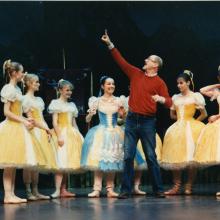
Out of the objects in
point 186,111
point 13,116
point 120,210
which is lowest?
point 120,210

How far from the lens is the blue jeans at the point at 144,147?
4688 millimetres

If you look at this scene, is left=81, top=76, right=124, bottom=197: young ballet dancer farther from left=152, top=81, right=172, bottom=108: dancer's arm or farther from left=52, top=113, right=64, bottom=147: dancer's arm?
left=152, top=81, right=172, bottom=108: dancer's arm

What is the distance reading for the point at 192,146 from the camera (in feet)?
16.7

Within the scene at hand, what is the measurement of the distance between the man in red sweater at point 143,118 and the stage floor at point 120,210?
421 millimetres

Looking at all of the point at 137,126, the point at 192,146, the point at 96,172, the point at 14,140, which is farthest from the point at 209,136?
the point at 14,140

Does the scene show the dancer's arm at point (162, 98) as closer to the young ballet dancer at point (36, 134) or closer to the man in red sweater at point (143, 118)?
the man in red sweater at point (143, 118)

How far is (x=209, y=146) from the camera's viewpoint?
4816mm

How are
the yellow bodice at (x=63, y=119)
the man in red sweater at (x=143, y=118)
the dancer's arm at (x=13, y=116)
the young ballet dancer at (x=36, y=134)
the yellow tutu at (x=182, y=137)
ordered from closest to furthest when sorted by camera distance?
the dancer's arm at (x=13, y=116) < the man in red sweater at (x=143, y=118) < the young ballet dancer at (x=36, y=134) < the yellow tutu at (x=182, y=137) < the yellow bodice at (x=63, y=119)

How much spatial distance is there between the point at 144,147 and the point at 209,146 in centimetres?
57

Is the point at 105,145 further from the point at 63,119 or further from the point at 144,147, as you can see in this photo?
the point at 63,119

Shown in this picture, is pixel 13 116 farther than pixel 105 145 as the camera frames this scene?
No

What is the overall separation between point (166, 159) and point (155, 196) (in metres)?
0.48

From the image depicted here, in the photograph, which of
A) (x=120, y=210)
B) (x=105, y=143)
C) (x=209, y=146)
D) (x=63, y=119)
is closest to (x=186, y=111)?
(x=209, y=146)

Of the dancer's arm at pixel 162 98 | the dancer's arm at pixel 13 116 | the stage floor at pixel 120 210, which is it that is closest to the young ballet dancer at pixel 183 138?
the dancer's arm at pixel 162 98
